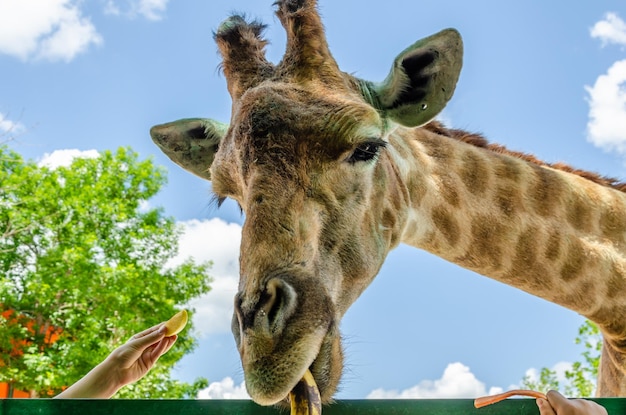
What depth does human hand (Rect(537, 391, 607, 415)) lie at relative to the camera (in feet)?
5.10

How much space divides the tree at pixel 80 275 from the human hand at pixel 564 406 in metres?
14.6

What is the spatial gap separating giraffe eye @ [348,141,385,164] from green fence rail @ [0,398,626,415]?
3.86 feet

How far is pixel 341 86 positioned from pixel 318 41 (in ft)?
0.91

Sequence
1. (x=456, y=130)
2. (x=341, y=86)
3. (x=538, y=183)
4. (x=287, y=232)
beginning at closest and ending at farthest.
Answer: (x=287, y=232) → (x=341, y=86) → (x=538, y=183) → (x=456, y=130)

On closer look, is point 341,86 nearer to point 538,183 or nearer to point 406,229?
point 406,229

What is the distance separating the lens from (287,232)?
237 cm

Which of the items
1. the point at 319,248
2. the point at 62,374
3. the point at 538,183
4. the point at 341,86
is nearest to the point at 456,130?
the point at 538,183

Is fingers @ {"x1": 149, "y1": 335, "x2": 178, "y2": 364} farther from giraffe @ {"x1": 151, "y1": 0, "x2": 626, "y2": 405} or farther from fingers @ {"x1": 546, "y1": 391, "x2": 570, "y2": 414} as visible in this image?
fingers @ {"x1": 546, "y1": 391, "x2": 570, "y2": 414}

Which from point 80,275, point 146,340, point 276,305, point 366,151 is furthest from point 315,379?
point 80,275

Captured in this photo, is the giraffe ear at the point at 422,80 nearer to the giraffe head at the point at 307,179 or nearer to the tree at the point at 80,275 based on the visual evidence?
the giraffe head at the point at 307,179

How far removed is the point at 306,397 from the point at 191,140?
2119mm

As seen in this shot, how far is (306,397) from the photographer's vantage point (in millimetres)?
2197

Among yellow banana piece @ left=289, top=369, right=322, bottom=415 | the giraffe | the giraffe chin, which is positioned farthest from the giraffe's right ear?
yellow banana piece @ left=289, top=369, right=322, bottom=415

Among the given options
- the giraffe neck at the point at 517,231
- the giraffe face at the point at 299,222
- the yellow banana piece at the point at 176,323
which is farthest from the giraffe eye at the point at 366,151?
the yellow banana piece at the point at 176,323
